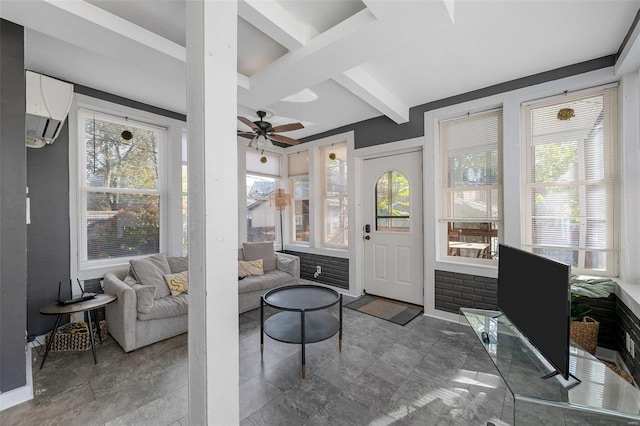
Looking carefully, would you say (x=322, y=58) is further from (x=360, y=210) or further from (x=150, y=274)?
(x=150, y=274)

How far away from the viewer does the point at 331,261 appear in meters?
4.34

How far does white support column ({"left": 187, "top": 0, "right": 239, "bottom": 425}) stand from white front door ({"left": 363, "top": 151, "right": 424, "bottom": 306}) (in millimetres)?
2960

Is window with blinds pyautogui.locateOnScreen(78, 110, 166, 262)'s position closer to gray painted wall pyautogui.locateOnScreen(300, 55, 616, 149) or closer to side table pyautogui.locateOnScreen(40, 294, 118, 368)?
side table pyautogui.locateOnScreen(40, 294, 118, 368)

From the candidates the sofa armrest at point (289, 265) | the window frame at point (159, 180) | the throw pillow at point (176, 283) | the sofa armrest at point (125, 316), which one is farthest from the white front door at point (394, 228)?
the sofa armrest at point (125, 316)

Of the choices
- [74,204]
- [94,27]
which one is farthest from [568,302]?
[74,204]

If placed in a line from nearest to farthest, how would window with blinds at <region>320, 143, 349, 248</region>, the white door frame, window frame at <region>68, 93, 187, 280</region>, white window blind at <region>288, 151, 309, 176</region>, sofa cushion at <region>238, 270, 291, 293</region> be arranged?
1. window frame at <region>68, 93, 187, 280</region>
2. sofa cushion at <region>238, 270, 291, 293</region>
3. the white door frame
4. window with blinds at <region>320, 143, 349, 248</region>
5. white window blind at <region>288, 151, 309, 176</region>

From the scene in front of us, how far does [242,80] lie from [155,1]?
2.95ft

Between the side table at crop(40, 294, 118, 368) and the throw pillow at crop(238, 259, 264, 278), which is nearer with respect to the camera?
the side table at crop(40, 294, 118, 368)

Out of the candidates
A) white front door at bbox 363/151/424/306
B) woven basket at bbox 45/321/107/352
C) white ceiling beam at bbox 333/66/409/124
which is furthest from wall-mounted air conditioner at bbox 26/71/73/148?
white front door at bbox 363/151/424/306

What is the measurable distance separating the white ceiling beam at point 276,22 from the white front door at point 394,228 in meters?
2.21

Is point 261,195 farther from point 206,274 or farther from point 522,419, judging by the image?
point 522,419

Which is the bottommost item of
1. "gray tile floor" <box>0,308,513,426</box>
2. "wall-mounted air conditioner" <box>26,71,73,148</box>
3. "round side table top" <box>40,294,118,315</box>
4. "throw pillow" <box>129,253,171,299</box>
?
"gray tile floor" <box>0,308,513,426</box>

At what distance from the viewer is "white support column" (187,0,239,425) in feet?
3.43

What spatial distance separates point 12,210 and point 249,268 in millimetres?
2372
